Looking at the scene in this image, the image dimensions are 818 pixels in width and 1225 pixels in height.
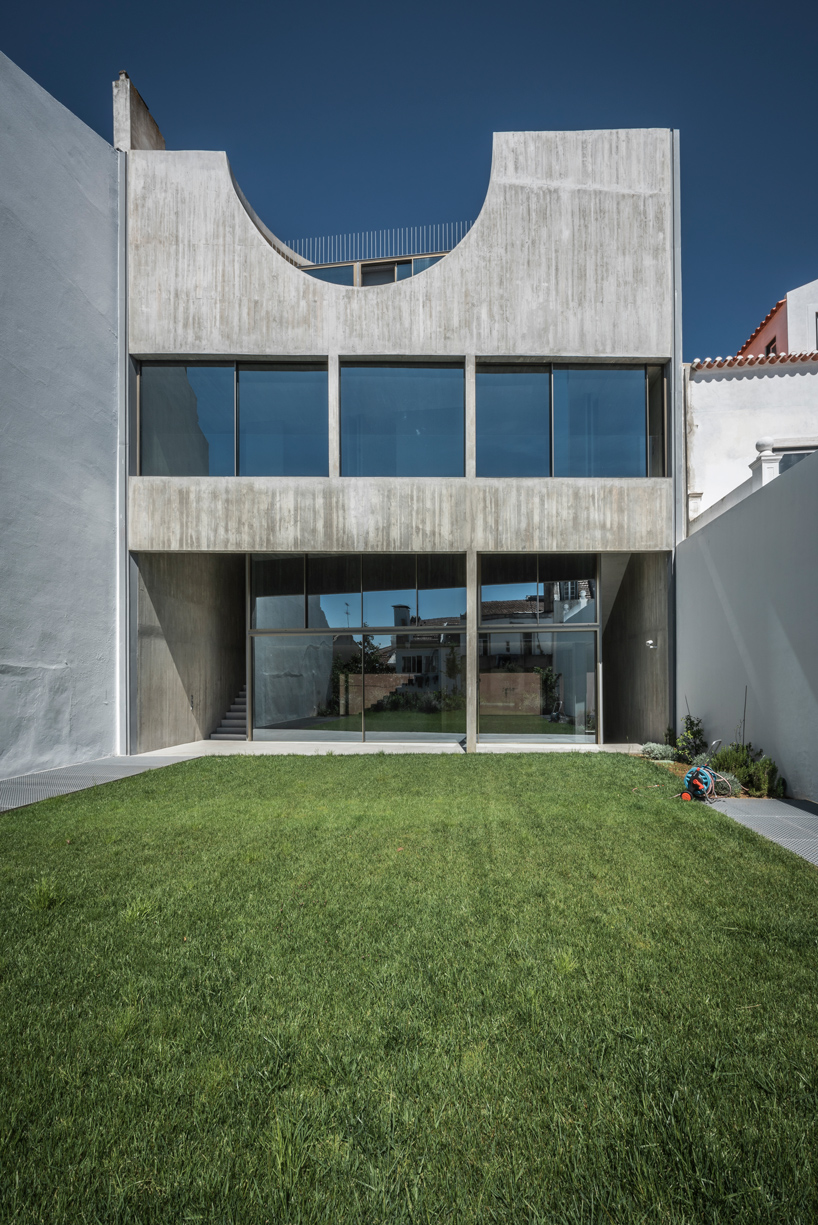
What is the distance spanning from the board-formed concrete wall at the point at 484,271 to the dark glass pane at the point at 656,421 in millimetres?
487

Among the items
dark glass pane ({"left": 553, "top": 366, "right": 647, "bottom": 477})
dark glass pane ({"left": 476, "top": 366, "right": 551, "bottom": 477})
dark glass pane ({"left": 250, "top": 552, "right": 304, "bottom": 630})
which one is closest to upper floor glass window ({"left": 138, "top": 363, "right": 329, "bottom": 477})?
dark glass pane ({"left": 250, "top": 552, "right": 304, "bottom": 630})

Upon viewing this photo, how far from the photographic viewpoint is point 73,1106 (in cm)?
213

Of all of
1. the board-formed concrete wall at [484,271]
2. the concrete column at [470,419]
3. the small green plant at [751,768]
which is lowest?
the small green plant at [751,768]

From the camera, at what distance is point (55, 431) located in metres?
10.0

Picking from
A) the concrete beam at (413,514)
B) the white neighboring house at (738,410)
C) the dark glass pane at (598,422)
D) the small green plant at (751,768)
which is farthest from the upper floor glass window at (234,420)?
the small green plant at (751,768)

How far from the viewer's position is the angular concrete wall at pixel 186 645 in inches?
476

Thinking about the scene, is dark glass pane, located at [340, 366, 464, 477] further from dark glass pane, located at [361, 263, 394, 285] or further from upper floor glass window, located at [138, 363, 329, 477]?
dark glass pane, located at [361, 263, 394, 285]

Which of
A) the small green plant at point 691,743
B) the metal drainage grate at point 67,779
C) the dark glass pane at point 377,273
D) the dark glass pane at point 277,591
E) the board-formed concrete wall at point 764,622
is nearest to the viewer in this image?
the board-formed concrete wall at point 764,622

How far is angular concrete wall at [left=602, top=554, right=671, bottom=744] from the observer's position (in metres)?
12.1

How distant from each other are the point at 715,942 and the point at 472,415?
402 inches

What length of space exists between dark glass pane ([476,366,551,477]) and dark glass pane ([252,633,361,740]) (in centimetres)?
467

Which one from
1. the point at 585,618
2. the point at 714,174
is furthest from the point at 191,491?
the point at 714,174

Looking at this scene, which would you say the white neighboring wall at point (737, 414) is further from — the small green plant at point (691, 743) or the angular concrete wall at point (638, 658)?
the small green plant at point (691, 743)

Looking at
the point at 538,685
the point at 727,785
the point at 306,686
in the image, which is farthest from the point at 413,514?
the point at 727,785
